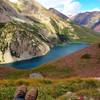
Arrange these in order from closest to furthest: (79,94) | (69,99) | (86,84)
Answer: (69,99)
(79,94)
(86,84)

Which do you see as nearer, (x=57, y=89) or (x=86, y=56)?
(x=57, y=89)

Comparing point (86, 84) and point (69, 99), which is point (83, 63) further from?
point (69, 99)

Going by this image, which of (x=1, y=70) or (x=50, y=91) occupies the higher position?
(x=50, y=91)

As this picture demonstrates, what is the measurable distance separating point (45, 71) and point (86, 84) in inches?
1769

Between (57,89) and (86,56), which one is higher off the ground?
(57,89)

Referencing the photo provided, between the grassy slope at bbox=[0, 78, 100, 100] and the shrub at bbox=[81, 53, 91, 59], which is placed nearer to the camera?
the grassy slope at bbox=[0, 78, 100, 100]

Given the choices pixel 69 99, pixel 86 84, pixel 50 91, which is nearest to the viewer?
pixel 69 99

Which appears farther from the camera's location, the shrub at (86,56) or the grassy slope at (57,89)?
the shrub at (86,56)

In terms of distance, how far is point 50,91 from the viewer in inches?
1243

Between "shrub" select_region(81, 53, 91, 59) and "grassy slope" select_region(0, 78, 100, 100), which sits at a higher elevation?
"grassy slope" select_region(0, 78, 100, 100)

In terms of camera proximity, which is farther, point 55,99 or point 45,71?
point 45,71

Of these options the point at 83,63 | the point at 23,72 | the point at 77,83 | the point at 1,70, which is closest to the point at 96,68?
the point at 83,63

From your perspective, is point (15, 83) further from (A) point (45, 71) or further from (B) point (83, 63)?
(B) point (83, 63)

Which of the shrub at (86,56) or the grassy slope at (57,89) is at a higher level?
the grassy slope at (57,89)
